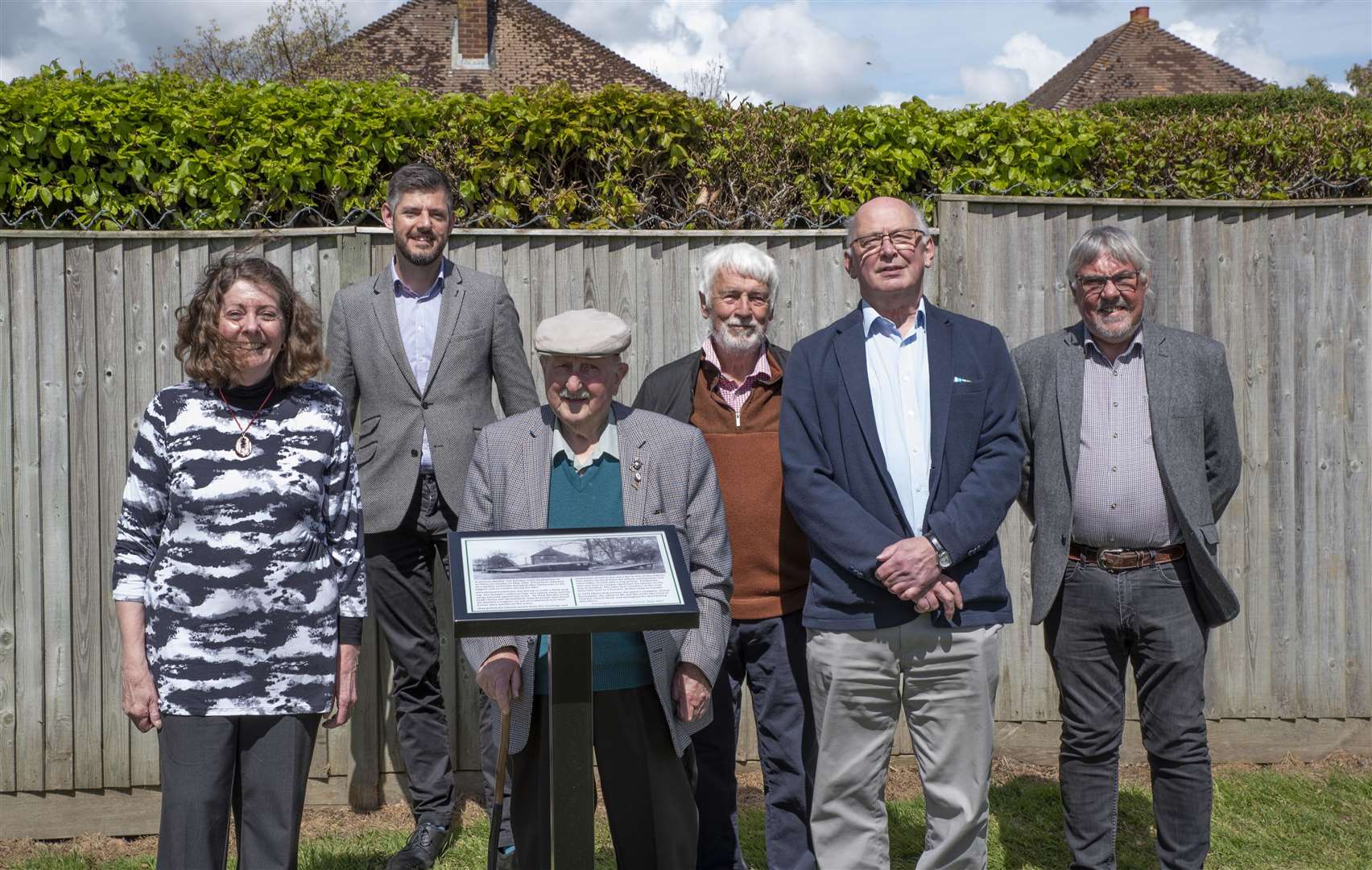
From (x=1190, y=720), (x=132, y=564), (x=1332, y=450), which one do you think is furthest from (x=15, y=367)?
(x=1332, y=450)

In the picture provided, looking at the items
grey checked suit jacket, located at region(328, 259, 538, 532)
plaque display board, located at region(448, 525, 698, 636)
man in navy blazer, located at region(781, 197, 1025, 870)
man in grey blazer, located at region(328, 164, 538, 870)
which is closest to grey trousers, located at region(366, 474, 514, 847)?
man in grey blazer, located at region(328, 164, 538, 870)

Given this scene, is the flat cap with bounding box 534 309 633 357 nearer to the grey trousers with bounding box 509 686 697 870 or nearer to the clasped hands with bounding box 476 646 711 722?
the clasped hands with bounding box 476 646 711 722

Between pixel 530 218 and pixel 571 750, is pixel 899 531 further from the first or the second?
pixel 530 218

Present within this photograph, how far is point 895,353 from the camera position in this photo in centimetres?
355

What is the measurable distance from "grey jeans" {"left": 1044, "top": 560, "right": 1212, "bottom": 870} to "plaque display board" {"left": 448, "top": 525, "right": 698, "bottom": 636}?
1668 millimetres

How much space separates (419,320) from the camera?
4285 mm

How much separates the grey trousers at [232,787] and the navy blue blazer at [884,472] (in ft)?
4.77

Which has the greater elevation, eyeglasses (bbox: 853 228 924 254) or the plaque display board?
eyeglasses (bbox: 853 228 924 254)

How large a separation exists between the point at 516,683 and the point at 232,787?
0.79 metres

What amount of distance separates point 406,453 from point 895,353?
1712 millimetres

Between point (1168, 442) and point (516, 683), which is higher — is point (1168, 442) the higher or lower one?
the higher one

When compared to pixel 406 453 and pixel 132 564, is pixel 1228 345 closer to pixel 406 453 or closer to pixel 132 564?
pixel 406 453

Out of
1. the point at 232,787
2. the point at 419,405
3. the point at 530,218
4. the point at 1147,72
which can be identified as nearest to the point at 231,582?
the point at 232,787

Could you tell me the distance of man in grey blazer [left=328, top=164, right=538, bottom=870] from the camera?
13.7 ft
